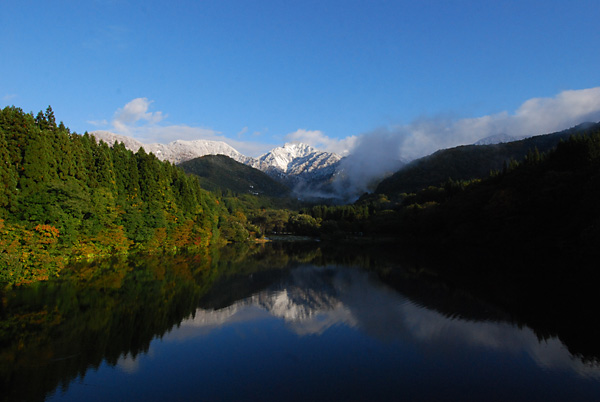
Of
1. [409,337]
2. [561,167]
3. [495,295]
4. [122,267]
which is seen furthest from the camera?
[561,167]

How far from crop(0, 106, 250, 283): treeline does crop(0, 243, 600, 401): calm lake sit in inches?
157

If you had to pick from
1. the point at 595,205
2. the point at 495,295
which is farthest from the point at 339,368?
the point at 595,205

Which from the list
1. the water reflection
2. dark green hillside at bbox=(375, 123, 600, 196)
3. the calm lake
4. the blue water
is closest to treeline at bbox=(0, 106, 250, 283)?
the calm lake

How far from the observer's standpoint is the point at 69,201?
30609 millimetres

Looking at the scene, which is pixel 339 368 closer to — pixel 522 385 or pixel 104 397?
pixel 522 385

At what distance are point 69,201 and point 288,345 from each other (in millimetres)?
26179

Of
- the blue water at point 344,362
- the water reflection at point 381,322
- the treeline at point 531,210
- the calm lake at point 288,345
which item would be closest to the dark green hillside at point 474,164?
the treeline at point 531,210

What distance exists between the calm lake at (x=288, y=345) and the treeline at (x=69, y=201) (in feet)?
13.1

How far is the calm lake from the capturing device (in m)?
10.4

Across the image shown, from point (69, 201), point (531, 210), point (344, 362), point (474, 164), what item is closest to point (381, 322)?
point (344, 362)

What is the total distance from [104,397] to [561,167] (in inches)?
2655

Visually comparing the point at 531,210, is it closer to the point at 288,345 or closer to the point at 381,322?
the point at 381,322

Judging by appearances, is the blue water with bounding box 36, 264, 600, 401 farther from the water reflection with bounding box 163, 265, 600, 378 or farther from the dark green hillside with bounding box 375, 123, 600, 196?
the dark green hillside with bounding box 375, 123, 600, 196

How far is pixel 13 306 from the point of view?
18.1 metres
